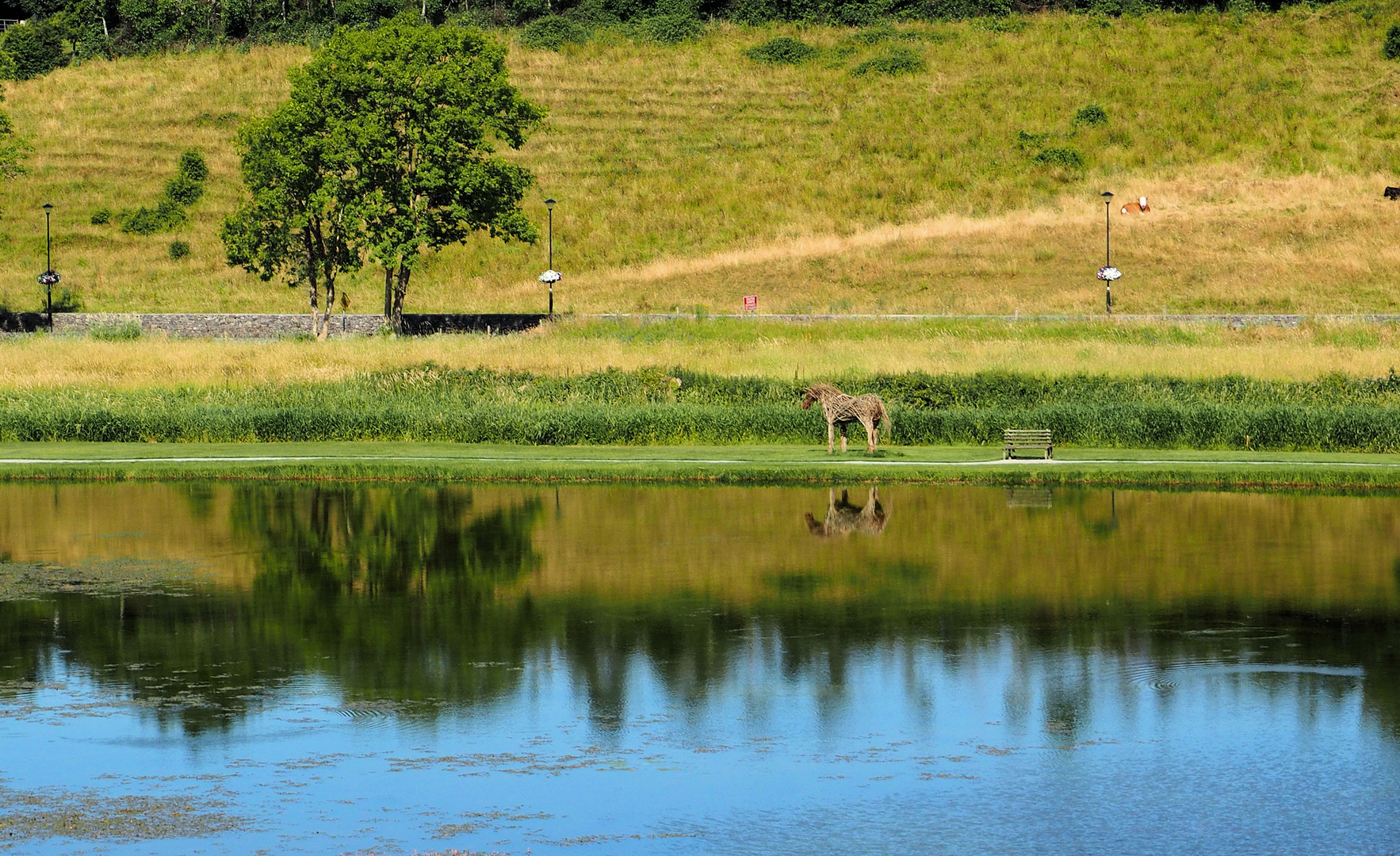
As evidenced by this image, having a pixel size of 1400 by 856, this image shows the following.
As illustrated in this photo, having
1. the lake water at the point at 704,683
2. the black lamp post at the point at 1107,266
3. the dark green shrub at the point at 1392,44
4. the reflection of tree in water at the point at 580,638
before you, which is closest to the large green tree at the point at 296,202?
the black lamp post at the point at 1107,266

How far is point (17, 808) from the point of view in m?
12.1

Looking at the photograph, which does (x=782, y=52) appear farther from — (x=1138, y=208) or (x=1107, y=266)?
(x=1107, y=266)

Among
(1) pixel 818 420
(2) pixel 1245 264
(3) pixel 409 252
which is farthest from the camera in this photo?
(2) pixel 1245 264

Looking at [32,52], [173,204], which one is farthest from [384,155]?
[32,52]

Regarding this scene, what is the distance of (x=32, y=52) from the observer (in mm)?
123562

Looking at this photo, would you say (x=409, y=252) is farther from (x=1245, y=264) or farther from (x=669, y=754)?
(x=669, y=754)

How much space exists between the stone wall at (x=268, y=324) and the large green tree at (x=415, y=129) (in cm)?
196

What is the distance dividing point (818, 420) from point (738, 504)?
9.39m

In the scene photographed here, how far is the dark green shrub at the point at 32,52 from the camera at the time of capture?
122188 millimetres

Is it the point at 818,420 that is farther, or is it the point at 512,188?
the point at 512,188

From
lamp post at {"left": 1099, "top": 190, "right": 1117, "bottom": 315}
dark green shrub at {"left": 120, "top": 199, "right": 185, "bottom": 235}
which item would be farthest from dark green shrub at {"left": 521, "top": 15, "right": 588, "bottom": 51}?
lamp post at {"left": 1099, "top": 190, "right": 1117, "bottom": 315}

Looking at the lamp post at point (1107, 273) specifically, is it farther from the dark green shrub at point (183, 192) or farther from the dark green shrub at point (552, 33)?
the dark green shrub at point (183, 192)

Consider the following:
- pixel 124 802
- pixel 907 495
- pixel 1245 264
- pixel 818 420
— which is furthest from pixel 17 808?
pixel 1245 264

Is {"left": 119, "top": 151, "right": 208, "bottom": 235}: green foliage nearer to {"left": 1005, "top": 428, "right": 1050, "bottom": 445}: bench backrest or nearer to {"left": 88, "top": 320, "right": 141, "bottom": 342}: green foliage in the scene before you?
{"left": 88, "top": 320, "right": 141, "bottom": 342}: green foliage
